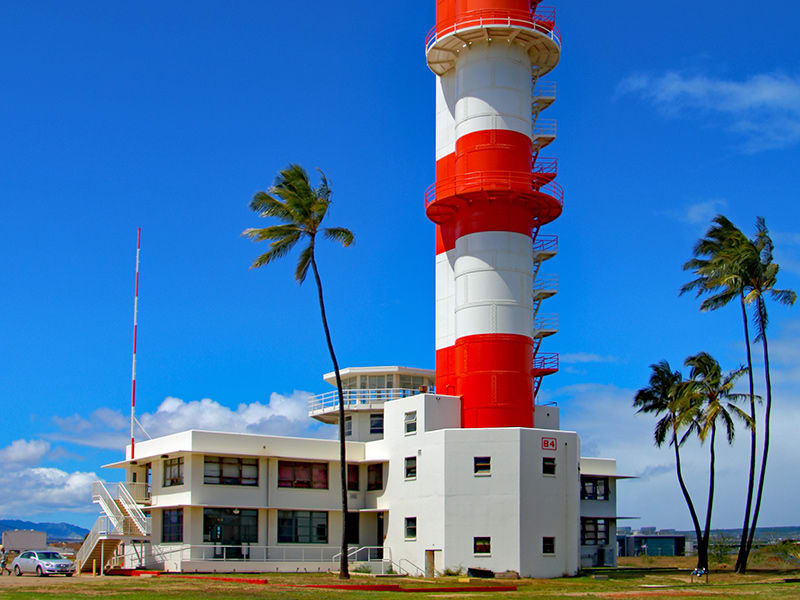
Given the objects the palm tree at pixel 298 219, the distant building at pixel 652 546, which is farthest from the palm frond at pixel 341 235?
the distant building at pixel 652 546

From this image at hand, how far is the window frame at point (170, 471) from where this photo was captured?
151 feet

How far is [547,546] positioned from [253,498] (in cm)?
1362

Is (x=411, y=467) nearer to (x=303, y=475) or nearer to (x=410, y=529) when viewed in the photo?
(x=410, y=529)

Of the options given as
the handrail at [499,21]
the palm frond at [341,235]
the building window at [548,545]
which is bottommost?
the building window at [548,545]

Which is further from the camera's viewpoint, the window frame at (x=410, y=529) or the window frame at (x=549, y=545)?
the window frame at (x=410, y=529)

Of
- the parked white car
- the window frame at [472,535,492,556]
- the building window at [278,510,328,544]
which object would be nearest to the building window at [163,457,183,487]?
the building window at [278,510,328,544]

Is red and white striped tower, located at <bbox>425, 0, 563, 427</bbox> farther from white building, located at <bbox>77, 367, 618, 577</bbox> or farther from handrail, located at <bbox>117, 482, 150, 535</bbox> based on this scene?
handrail, located at <bbox>117, 482, 150, 535</bbox>

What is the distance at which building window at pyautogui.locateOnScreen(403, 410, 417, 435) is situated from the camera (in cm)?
4669

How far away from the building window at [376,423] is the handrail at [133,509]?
15.0m

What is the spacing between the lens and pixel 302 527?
4750 cm

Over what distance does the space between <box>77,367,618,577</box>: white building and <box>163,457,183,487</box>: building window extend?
1.9 inches

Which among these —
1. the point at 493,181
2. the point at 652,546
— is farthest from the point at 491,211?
the point at 652,546

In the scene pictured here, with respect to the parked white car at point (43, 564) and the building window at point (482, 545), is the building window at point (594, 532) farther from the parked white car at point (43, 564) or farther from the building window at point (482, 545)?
the parked white car at point (43, 564)

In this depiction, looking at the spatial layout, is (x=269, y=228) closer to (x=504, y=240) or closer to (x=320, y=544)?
(x=504, y=240)
